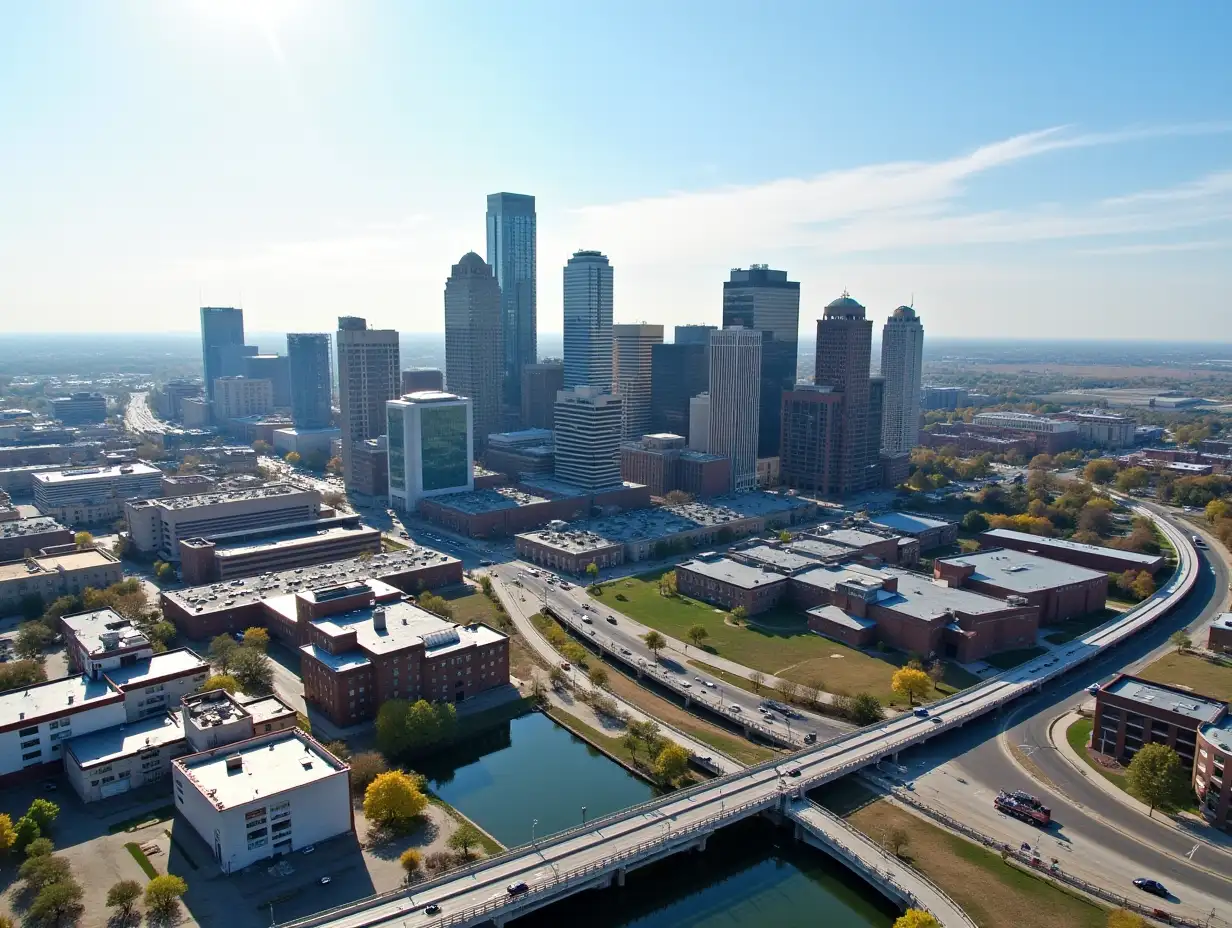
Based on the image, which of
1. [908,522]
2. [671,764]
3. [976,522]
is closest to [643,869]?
[671,764]

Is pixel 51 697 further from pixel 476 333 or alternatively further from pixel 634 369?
pixel 476 333

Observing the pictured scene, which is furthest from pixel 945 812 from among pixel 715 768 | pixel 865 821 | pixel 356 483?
pixel 356 483

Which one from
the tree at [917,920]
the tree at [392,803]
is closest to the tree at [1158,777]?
the tree at [917,920]

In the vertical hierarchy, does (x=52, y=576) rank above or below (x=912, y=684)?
above

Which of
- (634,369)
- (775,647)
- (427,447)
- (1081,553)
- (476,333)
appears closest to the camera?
(775,647)

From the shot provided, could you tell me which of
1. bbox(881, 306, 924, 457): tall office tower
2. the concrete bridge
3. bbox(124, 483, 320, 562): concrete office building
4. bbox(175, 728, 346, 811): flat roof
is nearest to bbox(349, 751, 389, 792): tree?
bbox(175, 728, 346, 811): flat roof

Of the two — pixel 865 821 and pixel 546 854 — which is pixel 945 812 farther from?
pixel 546 854

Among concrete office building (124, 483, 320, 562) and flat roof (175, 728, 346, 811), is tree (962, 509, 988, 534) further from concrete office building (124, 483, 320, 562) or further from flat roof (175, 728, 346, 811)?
flat roof (175, 728, 346, 811)
